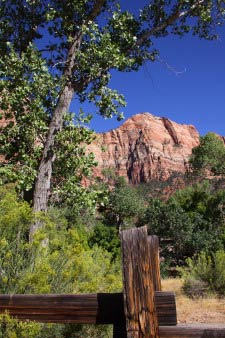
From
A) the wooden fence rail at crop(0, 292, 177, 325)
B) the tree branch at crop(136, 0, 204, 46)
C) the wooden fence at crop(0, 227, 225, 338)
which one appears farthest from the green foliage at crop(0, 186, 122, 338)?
the tree branch at crop(136, 0, 204, 46)

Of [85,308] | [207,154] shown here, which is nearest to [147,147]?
[207,154]

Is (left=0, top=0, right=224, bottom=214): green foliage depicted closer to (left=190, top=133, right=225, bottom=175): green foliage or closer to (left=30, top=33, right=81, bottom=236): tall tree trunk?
(left=30, top=33, right=81, bottom=236): tall tree trunk

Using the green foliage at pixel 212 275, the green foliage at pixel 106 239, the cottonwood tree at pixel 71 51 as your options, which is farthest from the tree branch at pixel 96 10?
the green foliage at pixel 106 239

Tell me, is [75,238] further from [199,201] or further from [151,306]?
[199,201]

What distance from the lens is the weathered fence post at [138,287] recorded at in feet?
8.60

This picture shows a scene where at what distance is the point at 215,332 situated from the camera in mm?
2467

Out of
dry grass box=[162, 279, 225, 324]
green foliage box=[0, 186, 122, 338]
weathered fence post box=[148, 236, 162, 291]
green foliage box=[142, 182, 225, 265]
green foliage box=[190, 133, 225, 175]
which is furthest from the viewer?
green foliage box=[190, 133, 225, 175]

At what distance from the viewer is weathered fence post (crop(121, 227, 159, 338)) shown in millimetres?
2621

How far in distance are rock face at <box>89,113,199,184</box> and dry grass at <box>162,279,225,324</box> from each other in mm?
136091

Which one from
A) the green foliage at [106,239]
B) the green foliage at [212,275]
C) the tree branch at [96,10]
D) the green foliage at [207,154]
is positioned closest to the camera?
the tree branch at [96,10]

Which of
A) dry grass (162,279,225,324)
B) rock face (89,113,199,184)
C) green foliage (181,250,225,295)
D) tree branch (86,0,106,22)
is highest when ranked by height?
rock face (89,113,199,184)

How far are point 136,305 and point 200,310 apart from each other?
1193 cm

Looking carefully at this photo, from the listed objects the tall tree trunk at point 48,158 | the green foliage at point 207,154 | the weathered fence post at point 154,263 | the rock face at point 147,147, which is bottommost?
the weathered fence post at point 154,263

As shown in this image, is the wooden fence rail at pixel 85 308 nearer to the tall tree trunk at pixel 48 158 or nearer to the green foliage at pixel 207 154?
the tall tree trunk at pixel 48 158
